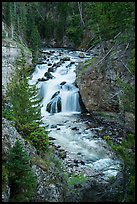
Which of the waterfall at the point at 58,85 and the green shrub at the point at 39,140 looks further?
the waterfall at the point at 58,85

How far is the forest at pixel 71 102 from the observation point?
841cm

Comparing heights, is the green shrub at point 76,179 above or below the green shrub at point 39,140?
below

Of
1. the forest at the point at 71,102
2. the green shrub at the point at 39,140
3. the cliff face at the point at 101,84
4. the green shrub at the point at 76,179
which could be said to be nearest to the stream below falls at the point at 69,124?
the forest at the point at 71,102

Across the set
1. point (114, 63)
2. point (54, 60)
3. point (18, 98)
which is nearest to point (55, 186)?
point (18, 98)

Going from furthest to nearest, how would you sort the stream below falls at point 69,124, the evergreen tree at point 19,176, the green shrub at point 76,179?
the stream below falls at point 69,124 → the green shrub at point 76,179 → the evergreen tree at point 19,176

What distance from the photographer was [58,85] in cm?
2645

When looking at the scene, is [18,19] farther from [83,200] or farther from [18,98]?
[83,200]

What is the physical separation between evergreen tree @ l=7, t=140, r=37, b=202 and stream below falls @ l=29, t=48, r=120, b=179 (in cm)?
282

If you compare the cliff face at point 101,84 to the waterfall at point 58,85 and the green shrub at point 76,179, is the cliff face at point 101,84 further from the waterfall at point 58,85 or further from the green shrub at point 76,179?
the green shrub at point 76,179

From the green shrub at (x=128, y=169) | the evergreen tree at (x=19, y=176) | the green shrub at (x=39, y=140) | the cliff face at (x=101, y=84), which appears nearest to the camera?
the green shrub at (x=128, y=169)

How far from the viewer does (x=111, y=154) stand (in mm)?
15984

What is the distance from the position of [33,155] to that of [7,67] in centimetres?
1708

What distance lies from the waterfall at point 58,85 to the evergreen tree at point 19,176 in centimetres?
1301

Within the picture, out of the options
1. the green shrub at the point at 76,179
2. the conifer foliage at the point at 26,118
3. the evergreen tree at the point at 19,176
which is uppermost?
the conifer foliage at the point at 26,118
